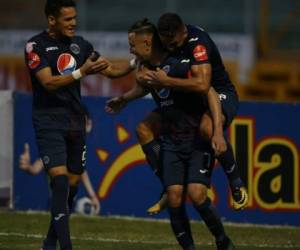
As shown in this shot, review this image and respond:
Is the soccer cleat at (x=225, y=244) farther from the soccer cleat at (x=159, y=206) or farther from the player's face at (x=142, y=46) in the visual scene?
the player's face at (x=142, y=46)

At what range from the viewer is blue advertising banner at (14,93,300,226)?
1470cm

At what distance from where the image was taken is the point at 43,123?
10.5 m

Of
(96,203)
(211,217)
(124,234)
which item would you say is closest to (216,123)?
(211,217)

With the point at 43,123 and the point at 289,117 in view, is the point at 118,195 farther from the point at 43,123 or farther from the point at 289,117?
the point at 43,123

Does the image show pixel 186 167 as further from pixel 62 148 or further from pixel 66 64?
pixel 66 64

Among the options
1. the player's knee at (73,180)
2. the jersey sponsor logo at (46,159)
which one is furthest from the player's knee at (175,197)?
the jersey sponsor logo at (46,159)

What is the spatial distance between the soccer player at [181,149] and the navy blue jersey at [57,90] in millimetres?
583

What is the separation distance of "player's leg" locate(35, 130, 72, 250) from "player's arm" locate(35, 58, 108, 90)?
0.47 metres

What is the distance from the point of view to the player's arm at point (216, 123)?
10148mm

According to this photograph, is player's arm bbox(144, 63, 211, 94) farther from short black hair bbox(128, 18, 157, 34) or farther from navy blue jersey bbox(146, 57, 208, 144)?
short black hair bbox(128, 18, 157, 34)

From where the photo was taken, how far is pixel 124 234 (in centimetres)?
1326

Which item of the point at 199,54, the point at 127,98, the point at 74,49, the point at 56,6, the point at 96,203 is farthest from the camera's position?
the point at 96,203

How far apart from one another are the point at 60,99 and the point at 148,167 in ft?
14.8

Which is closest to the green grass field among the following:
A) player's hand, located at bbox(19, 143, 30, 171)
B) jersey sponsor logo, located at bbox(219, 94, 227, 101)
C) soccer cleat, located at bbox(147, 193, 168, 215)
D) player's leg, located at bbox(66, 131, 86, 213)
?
soccer cleat, located at bbox(147, 193, 168, 215)
